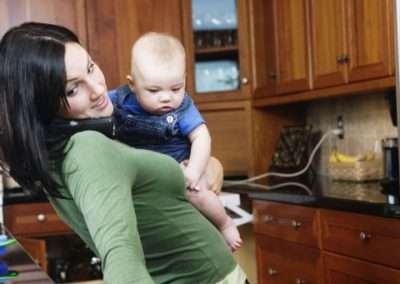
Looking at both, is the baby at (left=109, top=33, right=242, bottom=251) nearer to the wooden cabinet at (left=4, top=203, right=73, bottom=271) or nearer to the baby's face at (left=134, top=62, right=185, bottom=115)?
the baby's face at (left=134, top=62, right=185, bottom=115)

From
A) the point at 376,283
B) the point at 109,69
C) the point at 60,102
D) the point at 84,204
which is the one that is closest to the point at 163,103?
the point at 60,102

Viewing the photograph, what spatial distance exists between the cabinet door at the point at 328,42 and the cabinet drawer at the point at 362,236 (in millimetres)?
731

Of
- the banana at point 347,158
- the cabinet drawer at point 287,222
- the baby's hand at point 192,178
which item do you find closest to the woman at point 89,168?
the baby's hand at point 192,178

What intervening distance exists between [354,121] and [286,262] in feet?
2.96

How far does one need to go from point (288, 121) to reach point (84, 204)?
118 inches

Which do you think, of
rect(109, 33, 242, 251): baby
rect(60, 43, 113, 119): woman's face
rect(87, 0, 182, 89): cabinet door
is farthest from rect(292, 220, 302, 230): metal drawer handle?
rect(60, 43, 113, 119): woman's face

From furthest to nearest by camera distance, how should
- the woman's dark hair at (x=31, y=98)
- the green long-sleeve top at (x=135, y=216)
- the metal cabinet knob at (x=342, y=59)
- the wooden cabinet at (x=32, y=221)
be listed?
1. the wooden cabinet at (x=32, y=221)
2. the metal cabinet knob at (x=342, y=59)
3. the woman's dark hair at (x=31, y=98)
4. the green long-sleeve top at (x=135, y=216)

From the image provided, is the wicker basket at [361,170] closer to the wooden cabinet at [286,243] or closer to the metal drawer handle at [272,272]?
the wooden cabinet at [286,243]

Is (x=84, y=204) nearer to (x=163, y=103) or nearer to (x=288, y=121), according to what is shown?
(x=163, y=103)

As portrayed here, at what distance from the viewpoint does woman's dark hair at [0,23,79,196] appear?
0.82 metres

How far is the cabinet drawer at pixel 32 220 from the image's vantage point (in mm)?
3115

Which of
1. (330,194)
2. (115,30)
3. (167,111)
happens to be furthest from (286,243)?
(115,30)

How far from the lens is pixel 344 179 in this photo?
2.87m

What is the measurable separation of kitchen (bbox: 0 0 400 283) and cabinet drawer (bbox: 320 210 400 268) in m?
0.52
